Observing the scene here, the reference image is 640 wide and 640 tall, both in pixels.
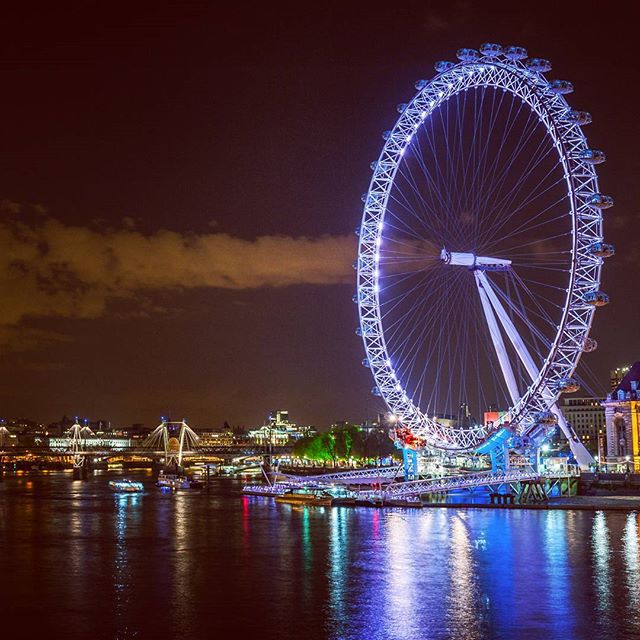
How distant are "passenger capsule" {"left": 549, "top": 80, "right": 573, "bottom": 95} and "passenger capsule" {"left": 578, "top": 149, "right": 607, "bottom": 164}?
10.7 ft

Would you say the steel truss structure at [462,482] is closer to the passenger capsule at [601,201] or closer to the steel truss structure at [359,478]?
the steel truss structure at [359,478]

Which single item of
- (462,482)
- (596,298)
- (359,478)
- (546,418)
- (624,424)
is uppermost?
(596,298)

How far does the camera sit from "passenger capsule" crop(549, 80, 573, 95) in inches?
1877

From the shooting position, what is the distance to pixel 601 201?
46.6 metres

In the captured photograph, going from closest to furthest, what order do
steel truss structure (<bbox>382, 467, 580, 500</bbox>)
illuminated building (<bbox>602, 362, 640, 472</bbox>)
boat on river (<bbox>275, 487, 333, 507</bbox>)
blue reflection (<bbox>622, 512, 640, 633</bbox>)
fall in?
blue reflection (<bbox>622, 512, 640, 633</bbox>), steel truss structure (<bbox>382, 467, 580, 500</bbox>), boat on river (<bbox>275, 487, 333, 507</bbox>), illuminated building (<bbox>602, 362, 640, 472</bbox>)

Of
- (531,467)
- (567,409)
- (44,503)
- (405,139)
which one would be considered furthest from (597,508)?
(567,409)

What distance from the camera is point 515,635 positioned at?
23266mm

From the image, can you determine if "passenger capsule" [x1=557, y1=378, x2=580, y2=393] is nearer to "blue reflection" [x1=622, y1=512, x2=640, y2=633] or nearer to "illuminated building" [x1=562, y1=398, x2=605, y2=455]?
"blue reflection" [x1=622, y1=512, x2=640, y2=633]

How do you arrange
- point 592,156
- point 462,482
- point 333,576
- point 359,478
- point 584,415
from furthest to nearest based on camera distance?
point 584,415 < point 359,478 < point 462,482 < point 592,156 < point 333,576

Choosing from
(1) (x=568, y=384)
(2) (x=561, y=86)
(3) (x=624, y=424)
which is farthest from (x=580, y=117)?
(3) (x=624, y=424)

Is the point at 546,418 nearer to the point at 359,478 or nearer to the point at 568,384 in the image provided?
the point at 568,384

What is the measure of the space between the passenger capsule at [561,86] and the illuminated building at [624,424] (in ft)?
110

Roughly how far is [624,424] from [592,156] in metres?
33.8

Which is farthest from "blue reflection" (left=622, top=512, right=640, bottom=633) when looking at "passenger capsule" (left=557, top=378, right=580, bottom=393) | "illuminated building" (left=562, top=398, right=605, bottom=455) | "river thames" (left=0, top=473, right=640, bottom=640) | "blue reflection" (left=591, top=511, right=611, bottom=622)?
"illuminated building" (left=562, top=398, right=605, bottom=455)
